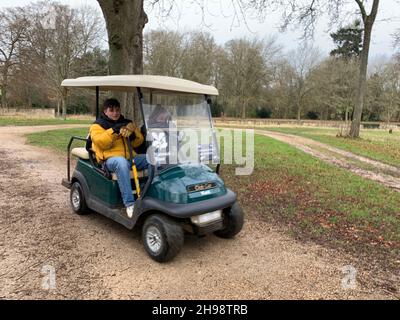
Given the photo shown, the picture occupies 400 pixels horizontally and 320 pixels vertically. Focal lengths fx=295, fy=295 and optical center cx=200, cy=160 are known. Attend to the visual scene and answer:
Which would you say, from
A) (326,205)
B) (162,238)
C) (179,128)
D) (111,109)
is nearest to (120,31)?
(111,109)

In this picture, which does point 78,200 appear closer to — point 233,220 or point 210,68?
point 233,220

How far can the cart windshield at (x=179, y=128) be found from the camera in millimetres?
3354

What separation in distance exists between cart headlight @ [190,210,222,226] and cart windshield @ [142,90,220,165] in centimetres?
67

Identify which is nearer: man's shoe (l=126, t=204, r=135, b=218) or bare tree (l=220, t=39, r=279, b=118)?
man's shoe (l=126, t=204, r=135, b=218)

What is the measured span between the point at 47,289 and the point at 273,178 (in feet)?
16.2

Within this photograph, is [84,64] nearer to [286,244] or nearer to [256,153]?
[256,153]

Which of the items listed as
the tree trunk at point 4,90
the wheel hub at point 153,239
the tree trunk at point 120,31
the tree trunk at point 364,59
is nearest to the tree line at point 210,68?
the tree trunk at point 4,90

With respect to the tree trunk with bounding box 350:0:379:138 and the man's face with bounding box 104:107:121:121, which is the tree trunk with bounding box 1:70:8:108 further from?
the man's face with bounding box 104:107:121:121

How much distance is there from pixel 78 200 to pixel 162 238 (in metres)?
1.88

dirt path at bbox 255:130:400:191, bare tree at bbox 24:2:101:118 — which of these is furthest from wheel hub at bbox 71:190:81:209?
bare tree at bbox 24:2:101:118

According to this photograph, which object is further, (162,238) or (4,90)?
(4,90)

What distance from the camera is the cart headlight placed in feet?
10.0

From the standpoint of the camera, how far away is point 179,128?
11.7ft
